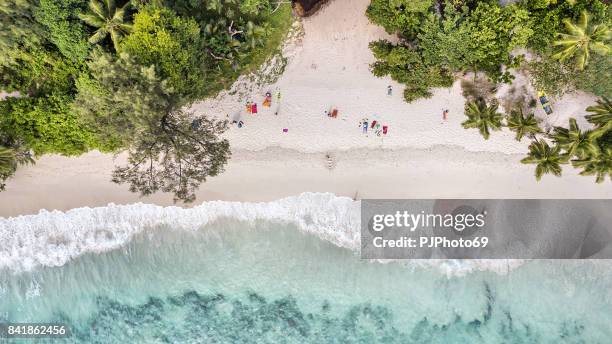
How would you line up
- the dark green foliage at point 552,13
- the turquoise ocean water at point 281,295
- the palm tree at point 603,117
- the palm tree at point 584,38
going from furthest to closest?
the turquoise ocean water at point 281,295
the dark green foliage at point 552,13
the palm tree at point 603,117
the palm tree at point 584,38

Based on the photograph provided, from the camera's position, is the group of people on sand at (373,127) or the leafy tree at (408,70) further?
the group of people on sand at (373,127)

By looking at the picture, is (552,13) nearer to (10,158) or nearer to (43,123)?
(43,123)

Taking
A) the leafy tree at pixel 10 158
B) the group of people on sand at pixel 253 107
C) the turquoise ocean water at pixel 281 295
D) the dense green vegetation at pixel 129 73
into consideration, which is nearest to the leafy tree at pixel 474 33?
the dense green vegetation at pixel 129 73

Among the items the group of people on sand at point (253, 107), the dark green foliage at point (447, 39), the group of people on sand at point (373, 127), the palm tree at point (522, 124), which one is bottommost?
the palm tree at point (522, 124)

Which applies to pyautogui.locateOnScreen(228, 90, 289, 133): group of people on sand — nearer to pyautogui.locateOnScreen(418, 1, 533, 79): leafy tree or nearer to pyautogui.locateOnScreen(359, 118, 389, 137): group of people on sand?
pyautogui.locateOnScreen(359, 118, 389, 137): group of people on sand

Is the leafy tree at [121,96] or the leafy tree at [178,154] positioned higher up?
the leafy tree at [121,96]

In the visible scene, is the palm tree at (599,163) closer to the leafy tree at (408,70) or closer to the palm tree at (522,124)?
the palm tree at (522,124)

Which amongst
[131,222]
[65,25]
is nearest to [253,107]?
[65,25]

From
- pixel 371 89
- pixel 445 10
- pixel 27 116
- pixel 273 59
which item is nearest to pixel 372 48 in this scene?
pixel 371 89

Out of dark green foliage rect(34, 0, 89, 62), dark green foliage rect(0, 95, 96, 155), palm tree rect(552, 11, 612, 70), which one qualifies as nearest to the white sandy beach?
dark green foliage rect(0, 95, 96, 155)
